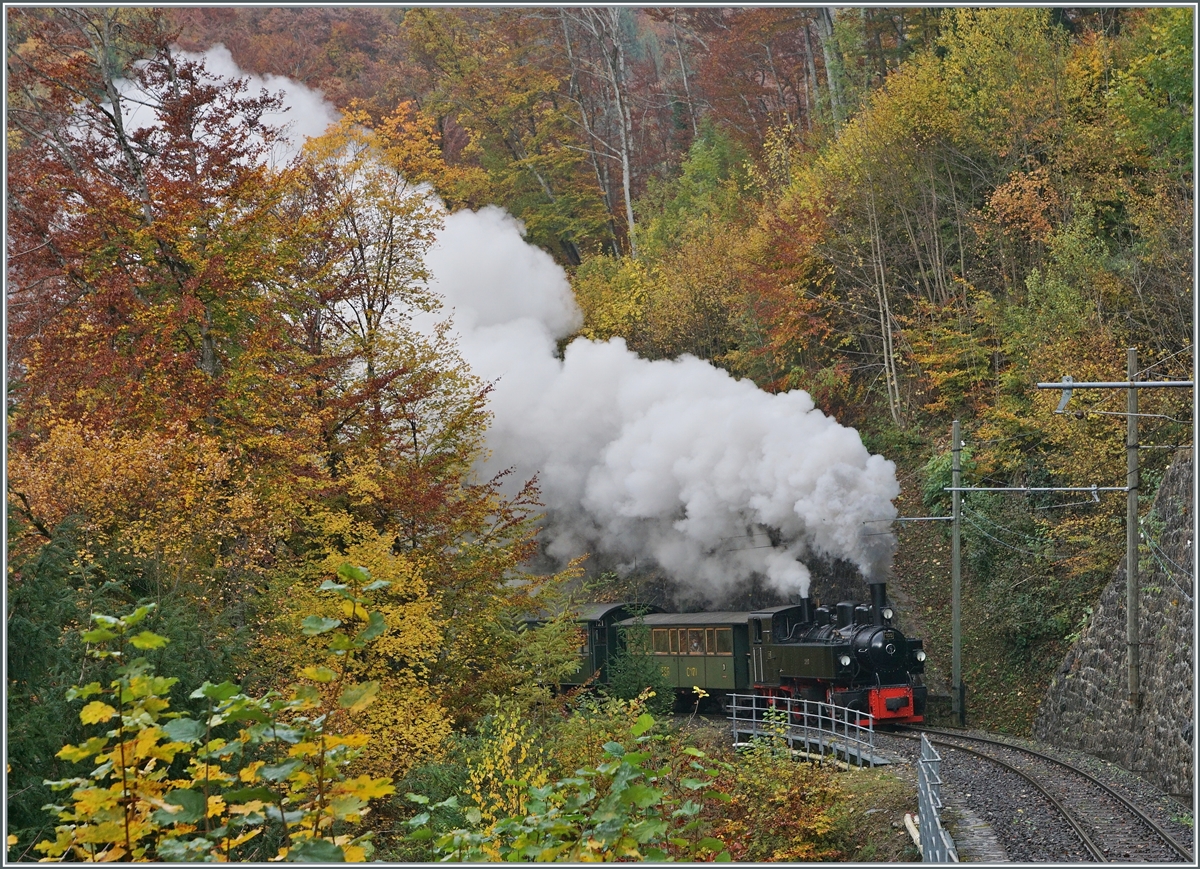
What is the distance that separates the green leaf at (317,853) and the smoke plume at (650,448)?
21197 millimetres

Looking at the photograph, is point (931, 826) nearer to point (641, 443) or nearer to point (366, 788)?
point (366, 788)

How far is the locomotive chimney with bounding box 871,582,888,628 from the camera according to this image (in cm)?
2070

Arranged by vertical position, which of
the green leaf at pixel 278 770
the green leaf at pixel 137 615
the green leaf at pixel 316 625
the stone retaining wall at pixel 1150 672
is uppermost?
the green leaf at pixel 137 615

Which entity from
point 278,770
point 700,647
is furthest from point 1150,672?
point 278,770

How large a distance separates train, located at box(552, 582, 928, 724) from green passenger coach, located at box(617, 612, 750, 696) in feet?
0.07

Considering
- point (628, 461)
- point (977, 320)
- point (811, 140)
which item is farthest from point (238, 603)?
point (811, 140)

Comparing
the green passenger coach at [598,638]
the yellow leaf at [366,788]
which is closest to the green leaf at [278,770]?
the yellow leaf at [366,788]

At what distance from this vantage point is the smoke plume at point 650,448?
24.8m

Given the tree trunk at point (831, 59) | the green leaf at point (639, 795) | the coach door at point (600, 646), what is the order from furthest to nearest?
the tree trunk at point (831, 59)
the coach door at point (600, 646)
the green leaf at point (639, 795)

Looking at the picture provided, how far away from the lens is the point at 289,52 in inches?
1483

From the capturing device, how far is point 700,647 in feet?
76.9

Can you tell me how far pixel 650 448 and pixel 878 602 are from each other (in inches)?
334

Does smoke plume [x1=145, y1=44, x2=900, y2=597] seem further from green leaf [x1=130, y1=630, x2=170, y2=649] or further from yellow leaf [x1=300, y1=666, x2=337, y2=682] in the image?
green leaf [x1=130, y1=630, x2=170, y2=649]

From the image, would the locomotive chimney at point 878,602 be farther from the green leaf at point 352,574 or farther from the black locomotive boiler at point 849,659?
the green leaf at point 352,574
